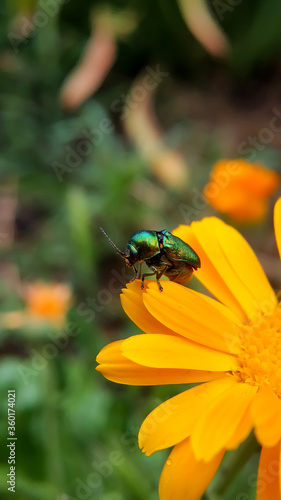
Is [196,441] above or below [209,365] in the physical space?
below

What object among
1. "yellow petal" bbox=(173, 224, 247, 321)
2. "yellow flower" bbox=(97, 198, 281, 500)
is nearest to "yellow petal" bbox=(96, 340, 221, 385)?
"yellow flower" bbox=(97, 198, 281, 500)

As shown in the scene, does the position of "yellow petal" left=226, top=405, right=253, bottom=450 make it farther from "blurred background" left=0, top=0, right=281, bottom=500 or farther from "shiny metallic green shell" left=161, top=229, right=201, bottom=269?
"blurred background" left=0, top=0, right=281, bottom=500

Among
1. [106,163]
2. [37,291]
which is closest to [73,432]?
[37,291]

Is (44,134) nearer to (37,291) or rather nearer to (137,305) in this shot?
(37,291)

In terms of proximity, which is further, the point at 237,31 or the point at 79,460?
the point at 237,31

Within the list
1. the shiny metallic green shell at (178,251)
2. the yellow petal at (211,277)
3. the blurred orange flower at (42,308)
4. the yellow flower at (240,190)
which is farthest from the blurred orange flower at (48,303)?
the shiny metallic green shell at (178,251)

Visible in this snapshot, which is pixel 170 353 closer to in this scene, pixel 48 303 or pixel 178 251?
pixel 178 251

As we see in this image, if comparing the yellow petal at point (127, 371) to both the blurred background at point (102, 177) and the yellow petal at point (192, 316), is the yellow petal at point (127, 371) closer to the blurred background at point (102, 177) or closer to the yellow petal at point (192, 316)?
the yellow petal at point (192, 316)
